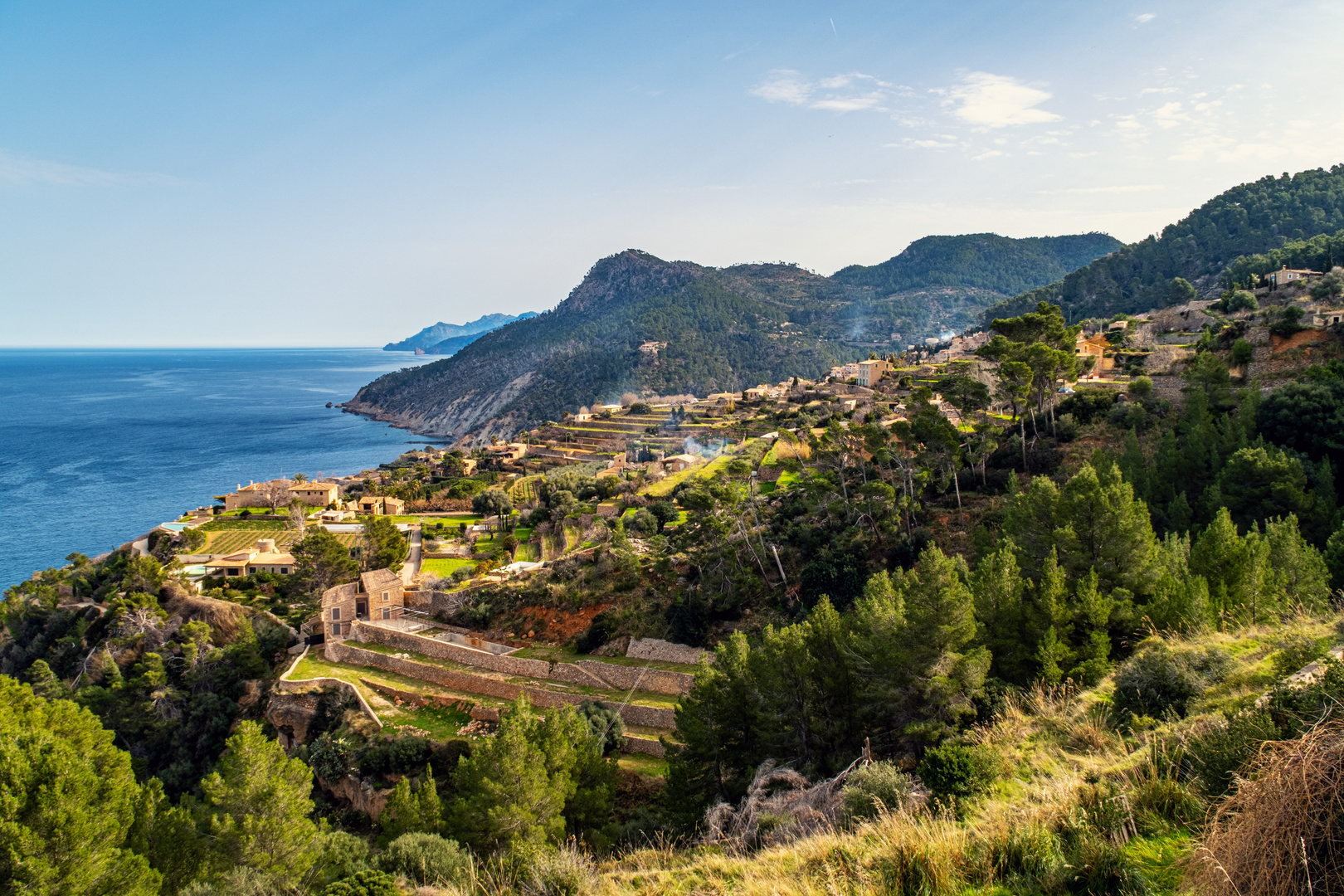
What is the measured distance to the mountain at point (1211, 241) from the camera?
73562 mm

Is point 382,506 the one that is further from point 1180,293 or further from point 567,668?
point 1180,293

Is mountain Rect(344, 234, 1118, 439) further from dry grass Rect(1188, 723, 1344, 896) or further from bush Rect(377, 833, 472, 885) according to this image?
dry grass Rect(1188, 723, 1344, 896)

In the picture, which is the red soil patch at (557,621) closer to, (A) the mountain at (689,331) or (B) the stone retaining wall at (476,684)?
(B) the stone retaining wall at (476,684)

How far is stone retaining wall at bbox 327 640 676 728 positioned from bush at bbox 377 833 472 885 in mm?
5563

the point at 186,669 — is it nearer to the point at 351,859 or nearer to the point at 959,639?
the point at 351,859

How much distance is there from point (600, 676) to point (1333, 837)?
19.4 m

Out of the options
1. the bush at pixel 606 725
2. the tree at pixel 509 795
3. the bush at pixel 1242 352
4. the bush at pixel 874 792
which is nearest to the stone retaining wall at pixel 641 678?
the bush at pixel 606 725

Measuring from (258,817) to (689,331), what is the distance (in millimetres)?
122186

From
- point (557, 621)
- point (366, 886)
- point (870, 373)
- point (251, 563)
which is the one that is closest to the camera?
point (366, 886)

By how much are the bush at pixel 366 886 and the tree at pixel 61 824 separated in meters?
4.76

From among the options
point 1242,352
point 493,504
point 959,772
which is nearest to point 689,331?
point 493,504

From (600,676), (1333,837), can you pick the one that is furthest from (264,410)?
(1333,837)

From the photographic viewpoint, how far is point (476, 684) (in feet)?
71.1

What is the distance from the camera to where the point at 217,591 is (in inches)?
1209
